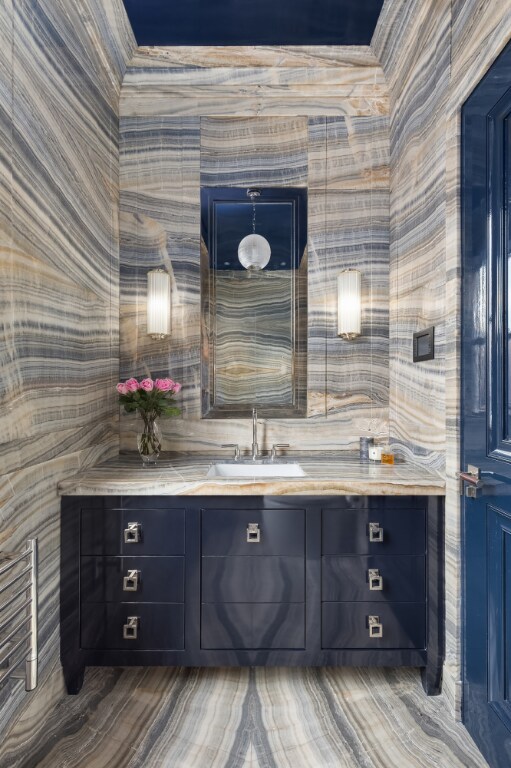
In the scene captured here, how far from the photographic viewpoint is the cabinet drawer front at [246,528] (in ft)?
6.31

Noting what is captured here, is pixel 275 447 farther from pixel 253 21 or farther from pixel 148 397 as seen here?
pixel 253 21

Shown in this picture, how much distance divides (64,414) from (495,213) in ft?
5.55

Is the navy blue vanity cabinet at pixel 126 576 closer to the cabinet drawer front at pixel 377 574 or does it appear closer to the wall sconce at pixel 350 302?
the cabinet drawer front at pixel 377 574

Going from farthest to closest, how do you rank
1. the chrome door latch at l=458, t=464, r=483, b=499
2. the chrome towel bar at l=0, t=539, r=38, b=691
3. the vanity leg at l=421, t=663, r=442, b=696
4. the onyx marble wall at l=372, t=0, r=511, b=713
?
the vanity leg at l=421, t=663, r=442, b=696 → the onyx marble wall at l=372, t=0, r=511, b=713 → the chrome door latch at l=458, t=464, r=483, b=499 → the chrome towel bar at l=0, t=539, r=38, b=691

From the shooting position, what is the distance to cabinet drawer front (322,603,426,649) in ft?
6.32

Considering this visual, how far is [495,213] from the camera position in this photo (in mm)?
1543

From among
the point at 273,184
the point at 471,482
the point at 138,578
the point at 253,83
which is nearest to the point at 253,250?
the point at 273,184

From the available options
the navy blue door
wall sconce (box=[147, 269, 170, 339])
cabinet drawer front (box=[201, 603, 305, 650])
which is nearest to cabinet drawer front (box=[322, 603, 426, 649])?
cabinet drawer front (box=[201, 603, 305, 650])

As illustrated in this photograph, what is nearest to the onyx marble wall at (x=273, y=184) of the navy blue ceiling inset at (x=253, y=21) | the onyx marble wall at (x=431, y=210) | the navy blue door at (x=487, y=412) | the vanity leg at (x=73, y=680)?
the onyx marble wall at (x=431, y=210)

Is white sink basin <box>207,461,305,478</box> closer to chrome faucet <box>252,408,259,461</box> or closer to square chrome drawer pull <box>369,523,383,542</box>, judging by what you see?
chrome faucet <box>252,408,259,461</box>

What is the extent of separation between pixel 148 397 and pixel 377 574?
125cm

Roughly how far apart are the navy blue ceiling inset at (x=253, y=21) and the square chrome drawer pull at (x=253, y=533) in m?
2.20

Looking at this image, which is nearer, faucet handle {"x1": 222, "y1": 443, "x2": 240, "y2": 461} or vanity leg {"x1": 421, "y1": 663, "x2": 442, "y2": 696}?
vanity leg {"x1": 421, "y1": 663, "x2": 442, "y2": 696}

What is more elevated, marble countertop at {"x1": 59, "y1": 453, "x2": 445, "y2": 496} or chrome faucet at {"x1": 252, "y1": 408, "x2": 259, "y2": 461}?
chrome faucet at {"x1": 252, "y1": 408, "x2": 259, "y2": 461}
